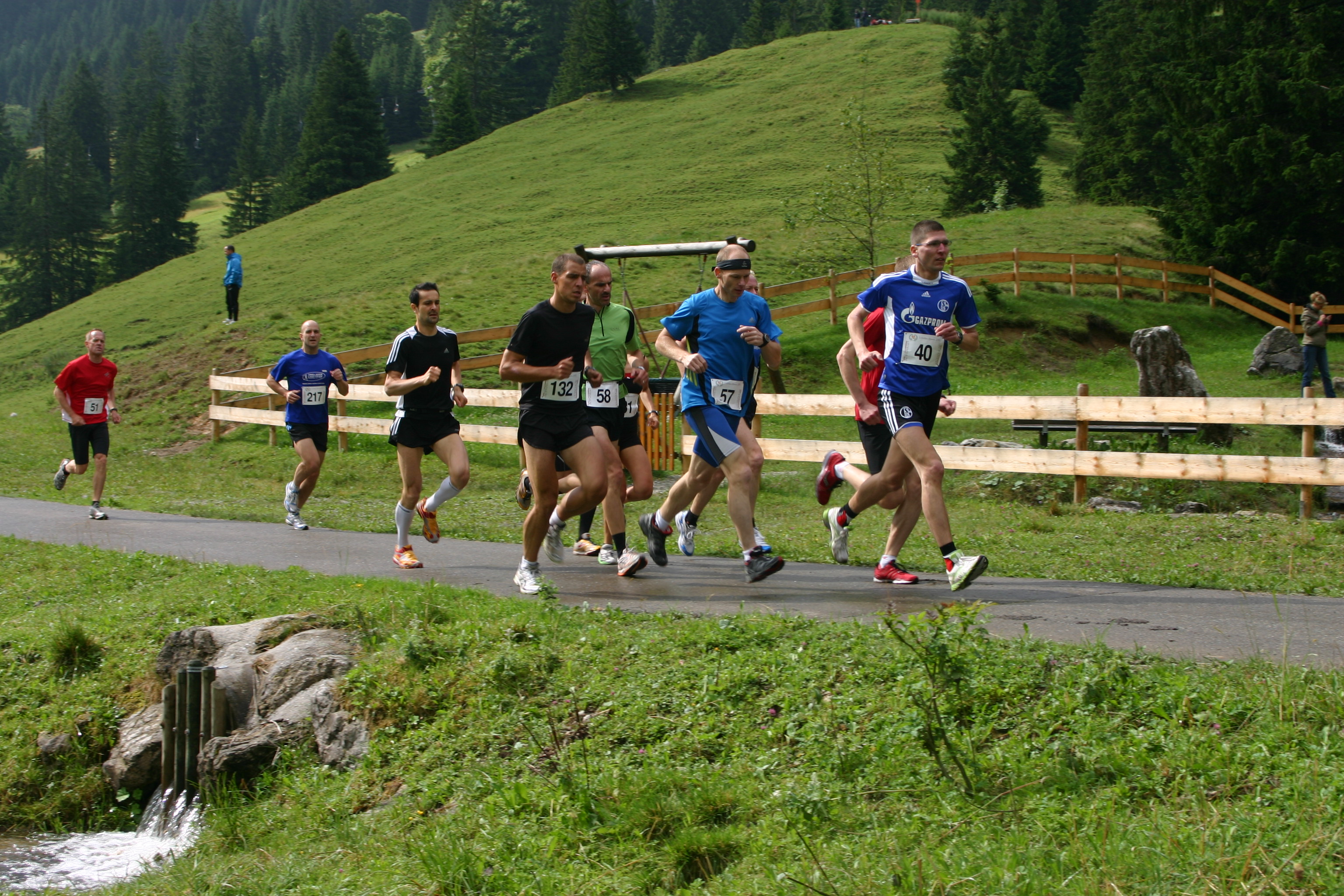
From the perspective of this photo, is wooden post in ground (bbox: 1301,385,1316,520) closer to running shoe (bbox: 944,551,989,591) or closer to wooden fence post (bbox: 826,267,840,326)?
running shoe (bbox: 944,551,989,591)

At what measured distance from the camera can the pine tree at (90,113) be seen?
373 ft

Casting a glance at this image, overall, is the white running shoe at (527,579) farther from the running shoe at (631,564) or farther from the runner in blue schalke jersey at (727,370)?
the runner in blue schalke jersey at (727,370)

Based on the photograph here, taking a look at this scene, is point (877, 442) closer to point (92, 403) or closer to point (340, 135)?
point (92, 403)

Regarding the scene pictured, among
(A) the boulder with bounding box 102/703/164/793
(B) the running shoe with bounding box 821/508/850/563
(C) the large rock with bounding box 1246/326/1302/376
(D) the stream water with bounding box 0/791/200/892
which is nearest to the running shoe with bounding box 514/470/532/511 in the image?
(B) the running shoe with bounding box 821/508/850/563

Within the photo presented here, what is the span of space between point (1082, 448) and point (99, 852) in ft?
31.5

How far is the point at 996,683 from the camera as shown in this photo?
460cm

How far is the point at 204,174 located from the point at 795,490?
122 metres

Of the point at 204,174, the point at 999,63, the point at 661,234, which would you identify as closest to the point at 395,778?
the point at 661,234

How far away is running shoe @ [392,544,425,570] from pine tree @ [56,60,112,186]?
118749 mm

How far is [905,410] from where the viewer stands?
7023 mm

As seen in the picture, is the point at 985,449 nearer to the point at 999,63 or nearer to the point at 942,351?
the point at 942,351

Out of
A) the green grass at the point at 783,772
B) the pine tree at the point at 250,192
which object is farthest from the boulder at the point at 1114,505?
the pine tree at the point at 250,192

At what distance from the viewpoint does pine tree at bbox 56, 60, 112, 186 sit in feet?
373

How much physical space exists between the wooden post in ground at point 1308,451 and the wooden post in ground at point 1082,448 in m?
1.93
